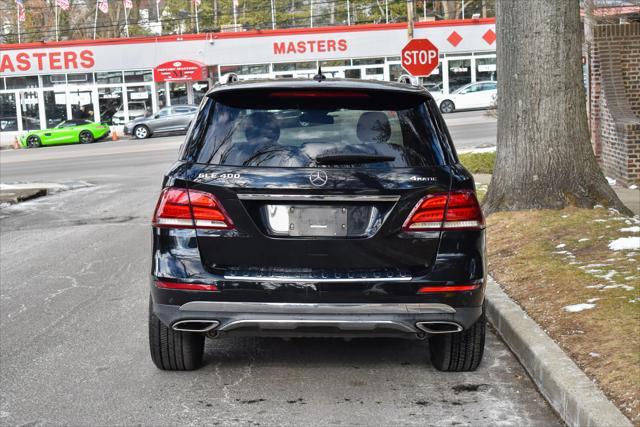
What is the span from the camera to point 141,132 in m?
42.8

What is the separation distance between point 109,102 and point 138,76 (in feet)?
6.74

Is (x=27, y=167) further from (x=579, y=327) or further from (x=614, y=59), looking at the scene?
(x=579, y=327)

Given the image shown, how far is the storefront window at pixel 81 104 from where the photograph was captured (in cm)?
4847

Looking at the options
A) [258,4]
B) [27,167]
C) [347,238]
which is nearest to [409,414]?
[347,238]

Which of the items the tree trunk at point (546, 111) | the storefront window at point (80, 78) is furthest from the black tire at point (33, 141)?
the tree trunk at point (546, 111)

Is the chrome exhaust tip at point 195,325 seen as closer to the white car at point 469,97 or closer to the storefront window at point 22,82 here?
the white car at point 469,97

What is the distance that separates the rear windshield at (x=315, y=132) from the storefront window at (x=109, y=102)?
44.4 m

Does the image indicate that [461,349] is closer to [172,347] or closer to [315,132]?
[315,132]

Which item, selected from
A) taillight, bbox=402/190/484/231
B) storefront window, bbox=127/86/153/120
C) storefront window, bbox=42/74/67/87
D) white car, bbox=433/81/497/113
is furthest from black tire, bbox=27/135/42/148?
taillight, bbox=402/190/484/231

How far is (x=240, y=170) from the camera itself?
516 centimetres

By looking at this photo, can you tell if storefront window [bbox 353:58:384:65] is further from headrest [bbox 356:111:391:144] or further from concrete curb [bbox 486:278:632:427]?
headrest [bbox 356:111:391:144]

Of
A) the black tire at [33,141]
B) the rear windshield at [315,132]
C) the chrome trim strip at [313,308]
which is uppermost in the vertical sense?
the rear windshield at [315,132]

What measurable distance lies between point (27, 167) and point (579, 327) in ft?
80.3

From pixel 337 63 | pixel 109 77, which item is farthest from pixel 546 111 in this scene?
pixel 109 77
